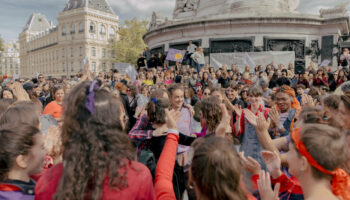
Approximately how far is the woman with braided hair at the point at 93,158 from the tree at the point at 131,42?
56.9m

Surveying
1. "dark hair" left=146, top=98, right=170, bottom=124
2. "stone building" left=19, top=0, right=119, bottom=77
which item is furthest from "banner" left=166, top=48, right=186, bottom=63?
"stone building" left=19, top=0, right=119, bottom=77

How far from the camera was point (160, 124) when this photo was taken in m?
3.27

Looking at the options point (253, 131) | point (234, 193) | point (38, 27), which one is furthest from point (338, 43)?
point (38, 27)

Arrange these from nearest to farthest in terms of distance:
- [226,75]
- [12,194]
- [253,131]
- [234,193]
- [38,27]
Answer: [234,193], [12,194], [253,131], [226,75], [38,27]

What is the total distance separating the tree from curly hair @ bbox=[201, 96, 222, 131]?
55.3m

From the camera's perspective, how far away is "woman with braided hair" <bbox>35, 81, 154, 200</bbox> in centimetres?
153

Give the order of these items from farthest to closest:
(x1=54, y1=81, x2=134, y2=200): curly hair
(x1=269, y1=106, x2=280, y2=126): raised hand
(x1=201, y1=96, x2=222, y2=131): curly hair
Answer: (x1=269, y1=106, x2=280, y2=126): raised hand
(x1=201, y1=96, x2=222, y2=131): curly hair
(x1=54, y1=81, x2=134, y2=200): curly hair

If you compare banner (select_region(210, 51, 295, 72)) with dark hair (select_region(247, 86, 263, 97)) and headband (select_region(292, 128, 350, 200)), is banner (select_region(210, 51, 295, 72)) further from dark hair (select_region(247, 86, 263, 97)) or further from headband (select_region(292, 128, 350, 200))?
headband (select_region(292, 128, 350, 200))

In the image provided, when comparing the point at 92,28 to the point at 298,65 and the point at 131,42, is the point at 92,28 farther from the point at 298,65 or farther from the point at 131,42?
the point at 298,65

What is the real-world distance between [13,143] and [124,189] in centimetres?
95

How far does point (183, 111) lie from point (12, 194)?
10.0 ft

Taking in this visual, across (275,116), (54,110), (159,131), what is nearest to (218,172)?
(159,131)

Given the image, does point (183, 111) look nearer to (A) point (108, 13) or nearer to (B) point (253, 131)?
(B) point (253, 131)

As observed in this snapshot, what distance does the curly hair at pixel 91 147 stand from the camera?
1.52m
